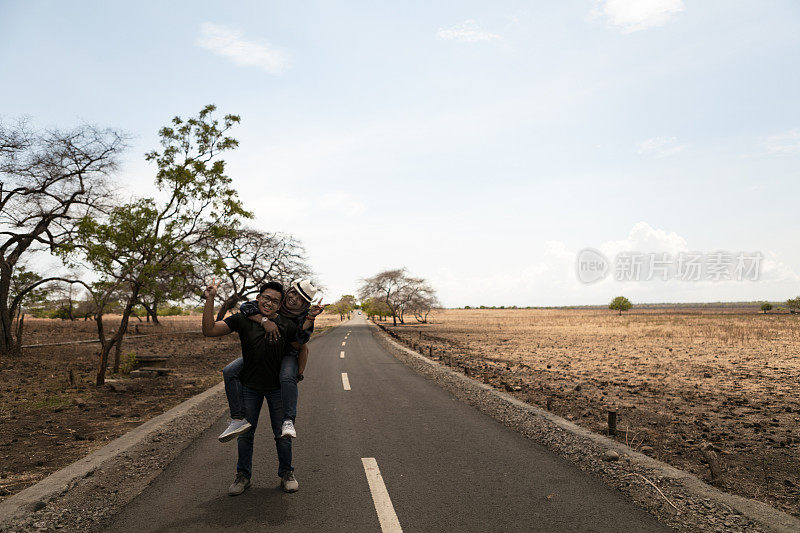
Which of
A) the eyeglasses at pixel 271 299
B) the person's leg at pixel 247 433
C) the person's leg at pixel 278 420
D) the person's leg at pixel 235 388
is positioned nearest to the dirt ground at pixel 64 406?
the person's leg at pixel 247 433

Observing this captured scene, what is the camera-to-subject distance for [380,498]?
453 centimetres

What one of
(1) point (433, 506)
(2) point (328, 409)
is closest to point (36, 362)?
(2) point (328, 409)

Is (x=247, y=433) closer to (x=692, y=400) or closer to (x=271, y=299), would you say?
(x=271, y=299)

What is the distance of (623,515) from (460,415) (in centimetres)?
439

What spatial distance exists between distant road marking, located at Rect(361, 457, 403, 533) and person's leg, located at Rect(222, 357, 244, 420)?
1658mm

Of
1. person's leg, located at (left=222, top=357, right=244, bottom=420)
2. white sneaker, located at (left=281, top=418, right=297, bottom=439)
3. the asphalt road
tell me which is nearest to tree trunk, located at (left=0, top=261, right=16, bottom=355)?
the asphalt road

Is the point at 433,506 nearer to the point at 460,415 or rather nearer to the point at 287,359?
the point at 287,359

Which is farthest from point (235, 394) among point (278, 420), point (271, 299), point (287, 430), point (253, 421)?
point (271, 299)

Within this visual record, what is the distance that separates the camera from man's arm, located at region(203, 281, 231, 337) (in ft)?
13.7

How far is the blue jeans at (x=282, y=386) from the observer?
4.58m

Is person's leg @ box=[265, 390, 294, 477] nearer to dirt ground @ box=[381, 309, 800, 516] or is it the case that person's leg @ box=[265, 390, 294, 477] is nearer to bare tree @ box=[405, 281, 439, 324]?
dirt ground @ box=[381, 309, 800, 516]

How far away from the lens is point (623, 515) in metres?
4.23

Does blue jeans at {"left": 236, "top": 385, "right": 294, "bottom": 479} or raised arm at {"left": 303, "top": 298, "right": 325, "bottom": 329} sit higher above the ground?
raised arm at {"left": 303, "top": 298, "right": 325, "bottom": 329}

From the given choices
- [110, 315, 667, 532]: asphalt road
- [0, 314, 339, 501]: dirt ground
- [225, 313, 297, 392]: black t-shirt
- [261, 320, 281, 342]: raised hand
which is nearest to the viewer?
[110, 315, 667, 532]: asphalt road
